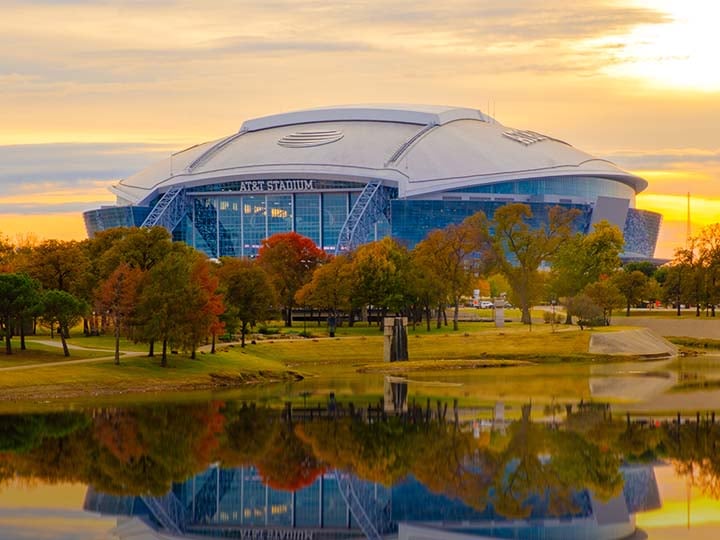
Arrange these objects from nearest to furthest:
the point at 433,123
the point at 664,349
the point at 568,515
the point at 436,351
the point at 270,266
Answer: the point at 568,515 → the point at 436,351 → the point at 664,349 → the point at 270,266 → the point at 433,123

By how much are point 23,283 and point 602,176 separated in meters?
131

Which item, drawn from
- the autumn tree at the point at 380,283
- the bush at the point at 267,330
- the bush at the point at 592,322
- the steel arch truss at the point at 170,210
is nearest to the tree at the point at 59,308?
the bush at the point at 267,330

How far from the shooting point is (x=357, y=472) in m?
42.8

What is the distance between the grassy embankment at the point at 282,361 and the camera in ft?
219

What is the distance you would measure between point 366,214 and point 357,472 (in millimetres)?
135576

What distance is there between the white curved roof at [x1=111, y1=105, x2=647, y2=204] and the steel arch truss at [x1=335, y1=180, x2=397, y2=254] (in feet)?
6.82

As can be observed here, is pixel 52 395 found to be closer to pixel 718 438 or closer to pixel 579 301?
pixel 718 438

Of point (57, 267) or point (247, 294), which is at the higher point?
point (57, 267)

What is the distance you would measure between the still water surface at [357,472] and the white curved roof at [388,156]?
394 ft

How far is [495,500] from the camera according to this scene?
124 feet

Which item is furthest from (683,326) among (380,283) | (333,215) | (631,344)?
(333,215)

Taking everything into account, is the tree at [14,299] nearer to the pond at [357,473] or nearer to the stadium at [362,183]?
the pond at [357,473]

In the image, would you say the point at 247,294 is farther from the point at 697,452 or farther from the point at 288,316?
the point at 697,452

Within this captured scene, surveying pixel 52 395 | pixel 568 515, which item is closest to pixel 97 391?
pixel 52 395
